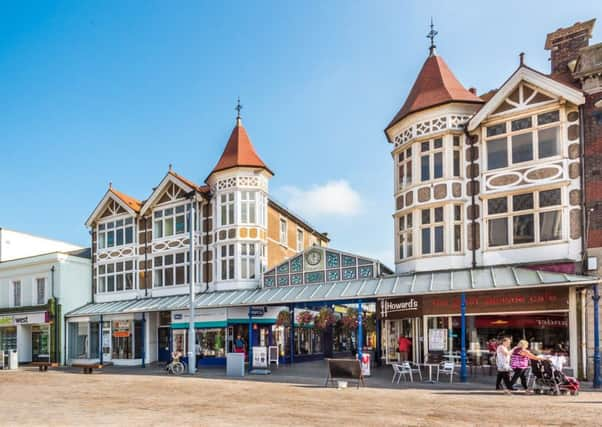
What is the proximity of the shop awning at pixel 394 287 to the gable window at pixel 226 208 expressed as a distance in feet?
12.7

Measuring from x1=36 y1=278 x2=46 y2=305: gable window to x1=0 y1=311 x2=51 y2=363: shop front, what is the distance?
0.93m

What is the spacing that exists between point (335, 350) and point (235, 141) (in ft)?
54.2

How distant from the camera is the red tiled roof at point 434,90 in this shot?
73.3 feet

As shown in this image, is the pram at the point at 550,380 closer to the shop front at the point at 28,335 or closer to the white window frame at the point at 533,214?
the white window frame at the point at 533,214

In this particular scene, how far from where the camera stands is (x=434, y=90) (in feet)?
75.5

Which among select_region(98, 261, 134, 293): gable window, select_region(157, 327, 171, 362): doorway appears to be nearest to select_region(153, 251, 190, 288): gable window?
select_region(98, 261, 134, 293): gable window

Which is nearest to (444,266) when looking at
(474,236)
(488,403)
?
(474,236)

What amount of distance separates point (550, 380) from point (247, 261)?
16.7 metres

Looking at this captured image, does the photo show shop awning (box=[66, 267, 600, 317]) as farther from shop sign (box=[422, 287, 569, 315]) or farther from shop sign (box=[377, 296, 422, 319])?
shop sign (box=[377, 296, 422, 319])

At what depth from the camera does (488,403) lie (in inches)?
531

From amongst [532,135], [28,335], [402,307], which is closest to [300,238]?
[402,307]

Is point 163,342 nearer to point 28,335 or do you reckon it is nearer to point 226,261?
point 226,261

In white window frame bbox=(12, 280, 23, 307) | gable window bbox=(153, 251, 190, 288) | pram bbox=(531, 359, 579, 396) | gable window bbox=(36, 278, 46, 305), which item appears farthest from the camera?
white window frame bbox=(12, 280, 23, 307)

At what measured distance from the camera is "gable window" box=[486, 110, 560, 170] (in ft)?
65.5
